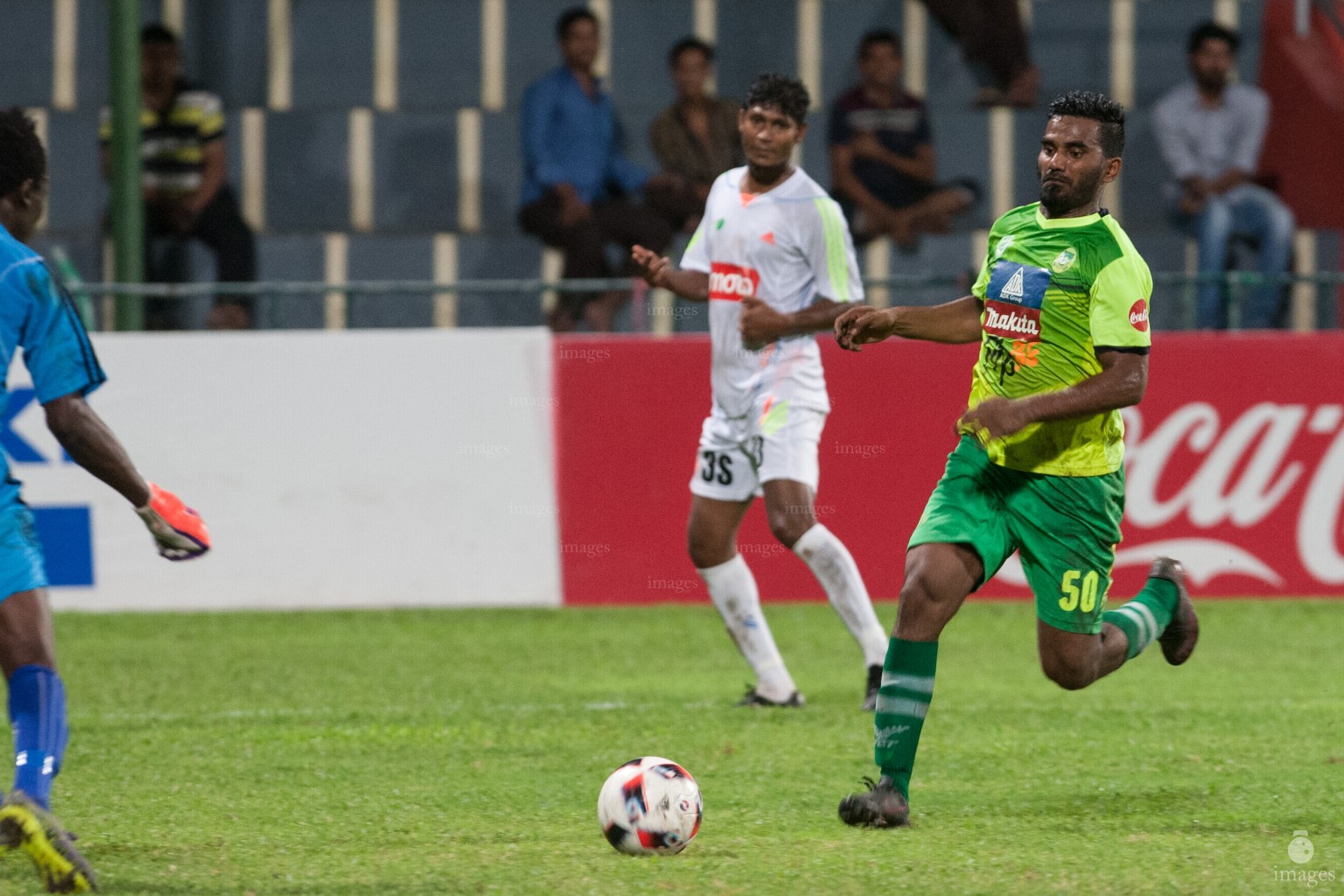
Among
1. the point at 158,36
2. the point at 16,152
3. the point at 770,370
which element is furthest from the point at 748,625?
the point at 158,36

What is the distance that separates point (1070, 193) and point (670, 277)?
2618mm

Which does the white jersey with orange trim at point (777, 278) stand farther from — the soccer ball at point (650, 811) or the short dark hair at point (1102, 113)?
the soccer ball at point (650, 811)

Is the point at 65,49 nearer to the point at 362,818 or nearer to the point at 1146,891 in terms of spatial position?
the point at 362,818

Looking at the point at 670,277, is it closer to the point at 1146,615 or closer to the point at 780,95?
the point at 780,95

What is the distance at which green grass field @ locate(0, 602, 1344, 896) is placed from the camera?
482 centimetres

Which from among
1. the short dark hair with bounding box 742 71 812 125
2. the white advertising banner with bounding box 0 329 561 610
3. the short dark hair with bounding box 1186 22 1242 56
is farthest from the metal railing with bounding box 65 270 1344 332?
the short dark hair with bounding box 742 71 812 125

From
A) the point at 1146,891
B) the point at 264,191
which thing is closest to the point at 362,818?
the point at 1146,891

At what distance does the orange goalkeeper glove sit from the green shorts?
1.90 metres

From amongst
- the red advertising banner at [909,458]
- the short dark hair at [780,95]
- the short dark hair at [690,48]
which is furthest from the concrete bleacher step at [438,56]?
the short dark hair at [780,95]

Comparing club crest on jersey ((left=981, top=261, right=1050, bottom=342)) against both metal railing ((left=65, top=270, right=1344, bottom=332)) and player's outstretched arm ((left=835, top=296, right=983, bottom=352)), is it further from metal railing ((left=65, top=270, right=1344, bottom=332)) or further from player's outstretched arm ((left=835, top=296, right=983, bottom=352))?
metal railing ((left=65, top=270, right=1344, bottom=332))

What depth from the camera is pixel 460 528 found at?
10.7m

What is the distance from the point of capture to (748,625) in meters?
7.70

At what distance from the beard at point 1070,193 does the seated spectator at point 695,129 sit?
7814mm

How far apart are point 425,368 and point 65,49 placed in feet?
18.2
